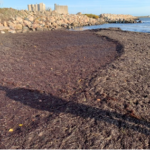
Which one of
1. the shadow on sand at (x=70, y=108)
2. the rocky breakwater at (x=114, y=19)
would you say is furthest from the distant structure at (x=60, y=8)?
the shadow on sand at (x=70, y=108)

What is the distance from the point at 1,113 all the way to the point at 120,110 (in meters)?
2.27

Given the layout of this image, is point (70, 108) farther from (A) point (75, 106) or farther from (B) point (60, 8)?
(B) point (60, 8)

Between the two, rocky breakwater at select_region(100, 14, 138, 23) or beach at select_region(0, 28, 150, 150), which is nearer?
beach at select_region(0, 28, 150, 150)

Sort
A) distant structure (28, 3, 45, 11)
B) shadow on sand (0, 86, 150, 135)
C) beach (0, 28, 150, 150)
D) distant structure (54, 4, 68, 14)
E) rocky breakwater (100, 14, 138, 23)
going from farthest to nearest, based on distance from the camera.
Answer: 1. rocky breakwater (100, 14, 138, 23)
2. distant structure (54, 4, 68, 14)
3. distant structure (28, 3, 45, 11)
4. shadow on sand (0, 86, 150, 135)
5. beach (0, 28, 150, 150)

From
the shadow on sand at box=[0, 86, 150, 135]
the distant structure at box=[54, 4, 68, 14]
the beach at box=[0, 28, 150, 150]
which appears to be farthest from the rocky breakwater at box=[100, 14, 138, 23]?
the shadow on sand at box=[0, 86, 150, 135]

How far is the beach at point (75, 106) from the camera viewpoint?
7.66 ft

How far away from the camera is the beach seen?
233 centimetres

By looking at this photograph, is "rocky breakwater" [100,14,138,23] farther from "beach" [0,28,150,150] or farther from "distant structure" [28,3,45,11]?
"beach" [0,28,150,150]

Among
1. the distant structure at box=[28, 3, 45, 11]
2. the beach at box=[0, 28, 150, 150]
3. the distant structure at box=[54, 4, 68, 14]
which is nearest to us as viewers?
the beach at box=[0, 28, 150, 150]

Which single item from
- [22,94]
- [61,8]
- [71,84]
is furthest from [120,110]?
[61,8]

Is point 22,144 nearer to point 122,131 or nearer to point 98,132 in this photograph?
point 98,132

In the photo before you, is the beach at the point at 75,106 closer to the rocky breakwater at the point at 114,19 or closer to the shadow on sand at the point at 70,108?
the shadow on sand at the point at 70,108

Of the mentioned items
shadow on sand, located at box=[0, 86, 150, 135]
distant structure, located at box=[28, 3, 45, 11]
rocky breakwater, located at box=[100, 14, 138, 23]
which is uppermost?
distant structure, located at box=[28, 3, 45, 11]

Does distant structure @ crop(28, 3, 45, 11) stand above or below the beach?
above
